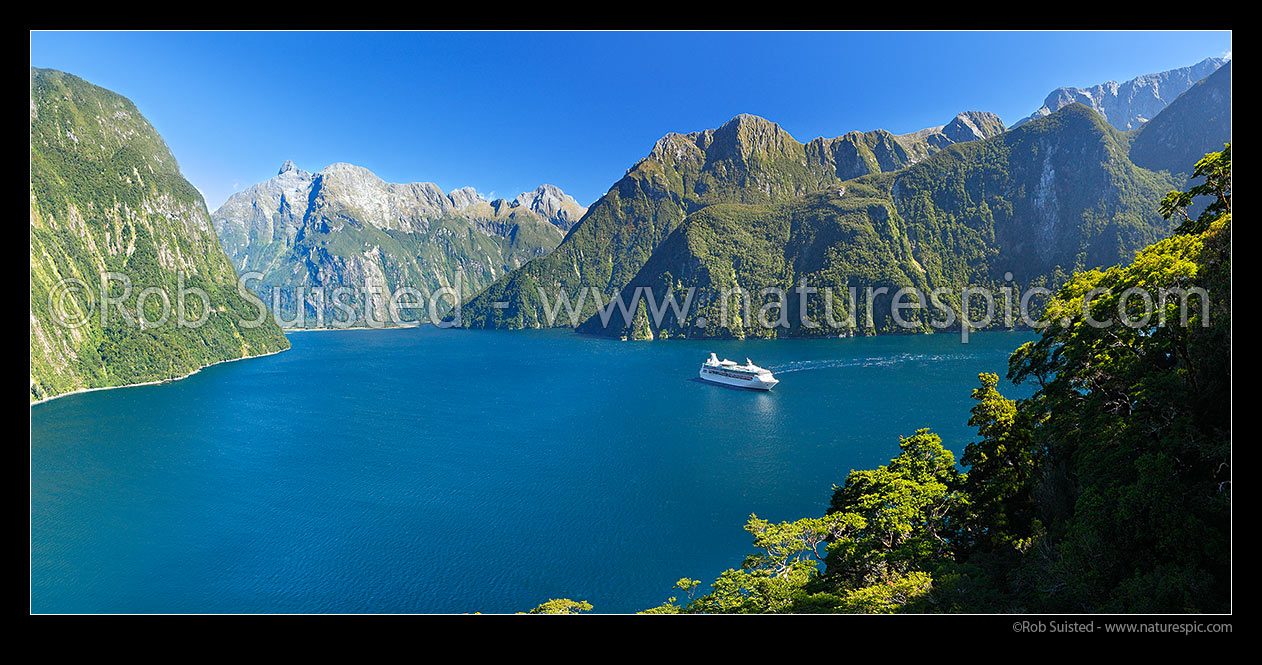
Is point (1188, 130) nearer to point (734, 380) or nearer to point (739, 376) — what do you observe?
point (739, 376)

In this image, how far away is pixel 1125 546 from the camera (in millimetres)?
9273

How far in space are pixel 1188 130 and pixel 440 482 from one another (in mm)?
235416

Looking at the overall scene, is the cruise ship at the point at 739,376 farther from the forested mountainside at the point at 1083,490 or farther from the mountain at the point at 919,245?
the mountain at the point at 919,245

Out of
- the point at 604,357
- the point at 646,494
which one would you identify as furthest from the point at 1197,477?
the point at 604,357

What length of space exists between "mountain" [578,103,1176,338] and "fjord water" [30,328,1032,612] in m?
83.8

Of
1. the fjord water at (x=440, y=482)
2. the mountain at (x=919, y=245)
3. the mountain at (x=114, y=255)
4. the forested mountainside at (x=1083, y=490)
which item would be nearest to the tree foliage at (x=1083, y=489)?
the forested mountainside at (x=1083, y=490)

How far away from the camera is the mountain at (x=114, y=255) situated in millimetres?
85875

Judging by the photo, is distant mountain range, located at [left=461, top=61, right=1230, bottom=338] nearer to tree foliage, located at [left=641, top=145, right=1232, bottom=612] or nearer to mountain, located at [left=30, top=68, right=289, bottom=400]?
mountain, located at [left=30, top=68, right=289, bottom=400]

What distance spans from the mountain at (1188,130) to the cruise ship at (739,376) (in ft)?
535

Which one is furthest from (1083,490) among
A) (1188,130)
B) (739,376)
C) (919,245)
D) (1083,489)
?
(1188,130)

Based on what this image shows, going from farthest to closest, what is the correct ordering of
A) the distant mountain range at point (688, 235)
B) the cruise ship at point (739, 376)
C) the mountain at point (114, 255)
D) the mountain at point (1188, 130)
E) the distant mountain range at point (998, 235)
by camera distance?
the distant mountain range at point (998, 235), the mountain at point (1188, 130), the distant mountain range at point (688, 235), the mountain at point (114, 255), the cruise ship at point (739, 376)

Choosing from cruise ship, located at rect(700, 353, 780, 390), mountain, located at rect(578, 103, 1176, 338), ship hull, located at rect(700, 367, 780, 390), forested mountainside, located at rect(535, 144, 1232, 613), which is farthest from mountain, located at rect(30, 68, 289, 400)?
forested mountainside, located at rect(535, 144, 1232, 613)

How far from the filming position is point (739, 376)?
242ft
